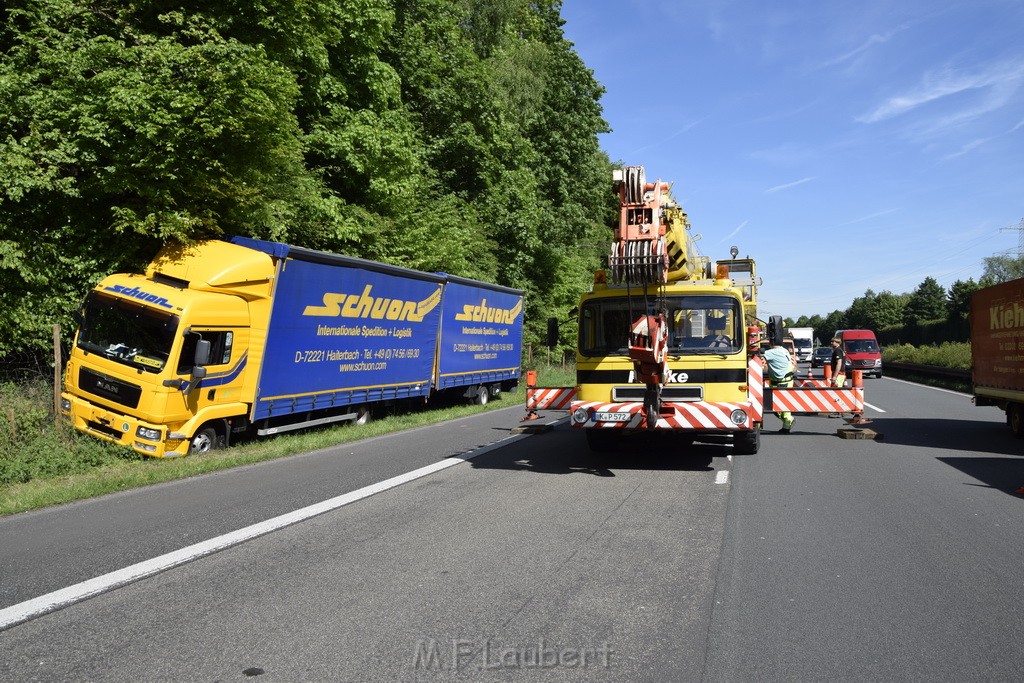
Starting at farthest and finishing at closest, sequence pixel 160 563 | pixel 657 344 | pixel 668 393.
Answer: pixel 668 393 → pixel 657 344 → pixel 160 563

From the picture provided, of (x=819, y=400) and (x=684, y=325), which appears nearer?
(x=684, y=325)

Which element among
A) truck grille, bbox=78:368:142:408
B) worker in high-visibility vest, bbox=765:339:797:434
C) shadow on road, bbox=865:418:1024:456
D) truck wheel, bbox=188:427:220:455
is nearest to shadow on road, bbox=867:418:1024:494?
shadow on road, bbox=865:418:1024:456

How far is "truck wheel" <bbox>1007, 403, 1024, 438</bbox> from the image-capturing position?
1370cm

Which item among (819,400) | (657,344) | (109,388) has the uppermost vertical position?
(657,344)

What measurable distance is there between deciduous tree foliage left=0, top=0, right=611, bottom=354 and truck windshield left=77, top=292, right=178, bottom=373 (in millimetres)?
1301

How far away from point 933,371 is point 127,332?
33.8 m

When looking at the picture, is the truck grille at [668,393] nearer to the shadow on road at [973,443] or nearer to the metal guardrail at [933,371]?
the shadow on road at [973,443]

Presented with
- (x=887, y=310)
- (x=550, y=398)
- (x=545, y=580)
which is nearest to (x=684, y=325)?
(x=550, y=398)

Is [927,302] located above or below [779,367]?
above

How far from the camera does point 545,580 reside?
5.41 m

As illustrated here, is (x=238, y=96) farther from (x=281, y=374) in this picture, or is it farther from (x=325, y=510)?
(x=325, y=510)

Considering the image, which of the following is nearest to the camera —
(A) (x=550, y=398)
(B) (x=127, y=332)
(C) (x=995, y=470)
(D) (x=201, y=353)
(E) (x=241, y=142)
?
(C) (x=995, y=470)

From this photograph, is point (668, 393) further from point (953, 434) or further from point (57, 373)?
point (57, 373)

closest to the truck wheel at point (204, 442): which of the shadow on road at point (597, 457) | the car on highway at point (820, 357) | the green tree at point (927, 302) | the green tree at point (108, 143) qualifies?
the green tree at point (108, 143)
